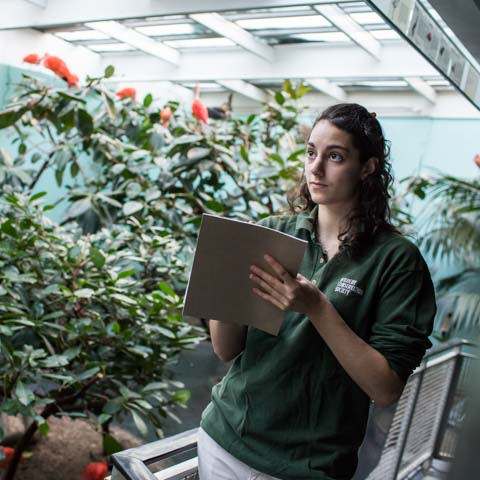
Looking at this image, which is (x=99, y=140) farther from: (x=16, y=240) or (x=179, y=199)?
(x=16, y=240)

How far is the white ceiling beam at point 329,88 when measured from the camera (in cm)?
510

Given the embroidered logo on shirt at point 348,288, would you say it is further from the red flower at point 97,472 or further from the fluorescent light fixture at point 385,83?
the fluorescent light fixture at point 385,83

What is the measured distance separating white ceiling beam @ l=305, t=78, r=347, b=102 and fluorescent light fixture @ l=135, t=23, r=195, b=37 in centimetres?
99

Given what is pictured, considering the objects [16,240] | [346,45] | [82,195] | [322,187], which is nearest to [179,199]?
[82,195]

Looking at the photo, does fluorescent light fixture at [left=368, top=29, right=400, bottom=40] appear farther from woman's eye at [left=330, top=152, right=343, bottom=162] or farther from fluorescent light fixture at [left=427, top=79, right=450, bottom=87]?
woman's eye at [left=330, top=152, right=343, bottom=162]

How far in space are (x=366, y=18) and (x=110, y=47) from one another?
6.56 feet

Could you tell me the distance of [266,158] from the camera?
4.32m

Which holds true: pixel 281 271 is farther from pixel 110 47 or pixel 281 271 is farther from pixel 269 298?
pixel 110 47

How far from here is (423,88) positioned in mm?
4914

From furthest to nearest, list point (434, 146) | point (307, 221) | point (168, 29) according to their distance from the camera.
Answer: point (434, 146) → point (168, 29) → point (307, 221)

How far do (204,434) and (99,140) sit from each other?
267cm

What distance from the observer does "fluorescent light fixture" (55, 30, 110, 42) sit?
4.63 metres

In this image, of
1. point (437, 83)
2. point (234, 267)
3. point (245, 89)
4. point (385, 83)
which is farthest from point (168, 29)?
point (234, 267)

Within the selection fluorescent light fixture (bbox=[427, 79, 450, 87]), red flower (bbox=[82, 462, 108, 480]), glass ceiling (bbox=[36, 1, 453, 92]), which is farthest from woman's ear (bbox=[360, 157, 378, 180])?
fluorescent light fixture (bbox=[427, 79, 450, 87])
